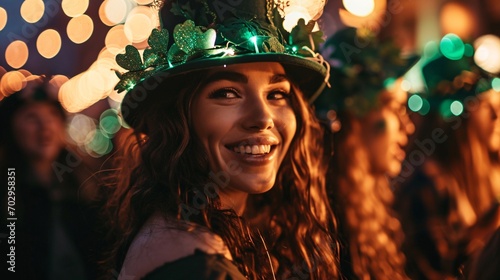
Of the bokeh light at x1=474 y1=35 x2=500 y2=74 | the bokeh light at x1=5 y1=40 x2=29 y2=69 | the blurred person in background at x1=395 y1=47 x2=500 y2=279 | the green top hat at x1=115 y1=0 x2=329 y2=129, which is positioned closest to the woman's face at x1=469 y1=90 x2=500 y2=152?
the blurred person in background at x1=395 y1=47 x2=500 y2=279

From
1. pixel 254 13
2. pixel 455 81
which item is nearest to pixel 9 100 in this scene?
pixel 254 13

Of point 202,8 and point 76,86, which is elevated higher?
point 202,8

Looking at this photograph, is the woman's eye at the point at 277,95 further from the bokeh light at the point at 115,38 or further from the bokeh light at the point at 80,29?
the bokeh light at the point at 115,38

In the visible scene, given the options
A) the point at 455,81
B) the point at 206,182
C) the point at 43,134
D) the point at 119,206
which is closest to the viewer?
the point at 206,182

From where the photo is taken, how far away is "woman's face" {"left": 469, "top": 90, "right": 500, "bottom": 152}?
648 centimetres

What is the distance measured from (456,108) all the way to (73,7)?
29.4 ft

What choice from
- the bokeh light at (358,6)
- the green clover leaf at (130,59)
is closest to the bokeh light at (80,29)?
the bokeh light at (358,6)

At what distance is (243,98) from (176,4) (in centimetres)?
50

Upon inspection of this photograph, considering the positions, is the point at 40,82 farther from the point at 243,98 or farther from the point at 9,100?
the point at 243,98

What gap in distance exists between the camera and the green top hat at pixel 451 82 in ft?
21.6

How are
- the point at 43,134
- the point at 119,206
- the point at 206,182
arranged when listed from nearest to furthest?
the point at 206,182, the point at 119,206, the point at 43,134

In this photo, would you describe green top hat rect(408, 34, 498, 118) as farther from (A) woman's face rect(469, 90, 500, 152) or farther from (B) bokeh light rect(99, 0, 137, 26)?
(B) bokeh light rect(99, 0, 137, 26)

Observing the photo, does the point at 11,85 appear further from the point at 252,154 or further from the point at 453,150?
the point at 252,154

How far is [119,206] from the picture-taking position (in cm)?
317
